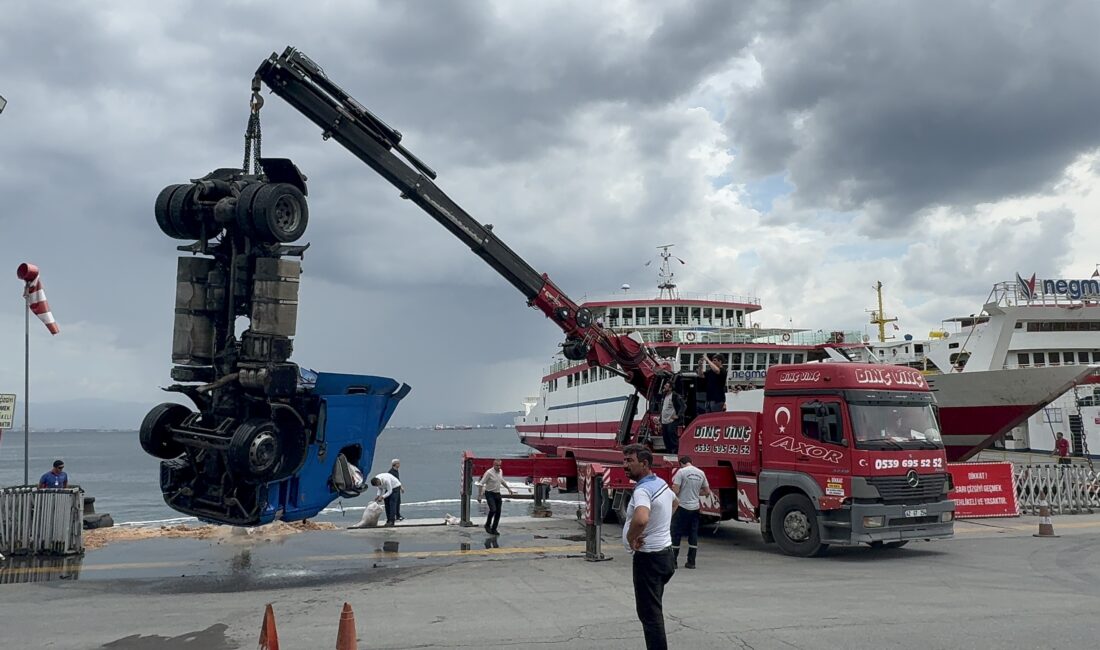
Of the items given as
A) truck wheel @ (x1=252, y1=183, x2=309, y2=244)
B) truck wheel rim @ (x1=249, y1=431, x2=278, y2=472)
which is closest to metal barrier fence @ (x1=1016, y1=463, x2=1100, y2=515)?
truck wheel rim @ (x1=249, y1=431, x2=278, y2=472)

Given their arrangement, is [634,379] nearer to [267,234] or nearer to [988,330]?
[267,234]

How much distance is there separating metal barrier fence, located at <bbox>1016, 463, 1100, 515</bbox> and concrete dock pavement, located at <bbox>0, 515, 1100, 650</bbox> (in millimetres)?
4664

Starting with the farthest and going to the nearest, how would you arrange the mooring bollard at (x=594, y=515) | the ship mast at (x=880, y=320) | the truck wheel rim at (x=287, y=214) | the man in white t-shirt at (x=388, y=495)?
the ship mast at (x=880, y=320)
the man in white t-shirt at (x=388, y=495)
the mooring bollard at (x=594, y=515)
the truck wheel rim at (x=287, y=214)

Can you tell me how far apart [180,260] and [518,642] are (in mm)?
7269

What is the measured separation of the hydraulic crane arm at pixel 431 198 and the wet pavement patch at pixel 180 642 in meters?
8.13

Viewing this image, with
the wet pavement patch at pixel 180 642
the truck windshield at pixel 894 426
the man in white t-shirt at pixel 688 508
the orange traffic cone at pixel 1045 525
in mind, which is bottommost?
the wet pavement patch at pixel 180 642

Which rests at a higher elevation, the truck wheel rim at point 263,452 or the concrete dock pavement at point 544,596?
the truck wheel rim at point 263,452

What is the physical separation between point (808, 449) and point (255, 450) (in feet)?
26.1

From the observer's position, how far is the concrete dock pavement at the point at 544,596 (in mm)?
7082

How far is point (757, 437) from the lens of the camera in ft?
42.4

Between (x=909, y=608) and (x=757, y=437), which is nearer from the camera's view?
(x=909, y=608)

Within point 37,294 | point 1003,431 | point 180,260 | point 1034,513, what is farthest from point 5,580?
point 1003,431

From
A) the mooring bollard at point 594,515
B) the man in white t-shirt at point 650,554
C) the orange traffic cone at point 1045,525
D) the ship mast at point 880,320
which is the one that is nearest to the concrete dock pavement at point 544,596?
the mooring bollard at point 594,515

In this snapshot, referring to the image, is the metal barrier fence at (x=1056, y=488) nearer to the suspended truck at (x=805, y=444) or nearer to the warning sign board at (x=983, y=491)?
the warning sign board at (x=983, y=491)
